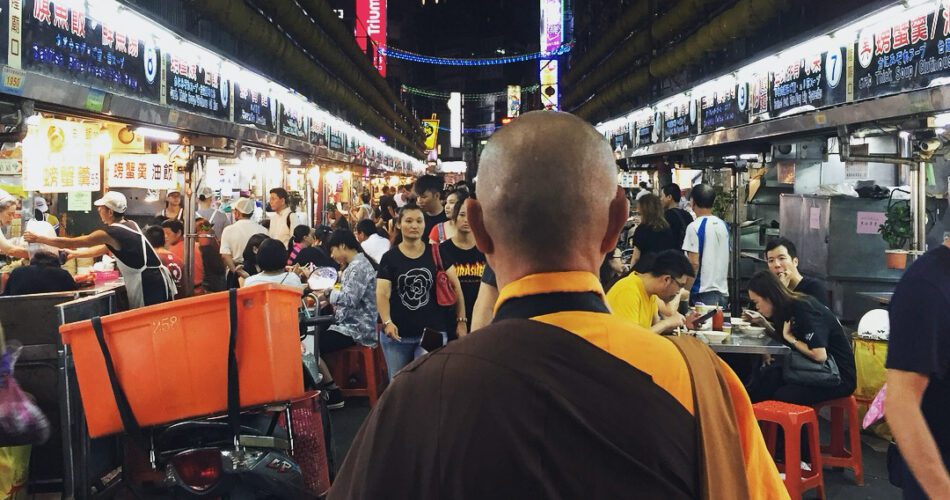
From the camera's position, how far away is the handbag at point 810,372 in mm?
6336

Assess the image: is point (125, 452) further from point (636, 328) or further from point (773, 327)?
point (773, 327)

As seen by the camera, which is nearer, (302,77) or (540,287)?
(540,287)

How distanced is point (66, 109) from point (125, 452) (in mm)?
2965

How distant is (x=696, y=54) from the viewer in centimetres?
1420

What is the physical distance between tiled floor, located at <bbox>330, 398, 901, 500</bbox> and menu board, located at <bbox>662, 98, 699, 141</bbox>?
8383 millimetres

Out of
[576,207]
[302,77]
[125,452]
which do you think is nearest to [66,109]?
[125,452]

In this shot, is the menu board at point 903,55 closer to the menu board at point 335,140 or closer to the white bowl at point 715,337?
the white bowl at point 715,337

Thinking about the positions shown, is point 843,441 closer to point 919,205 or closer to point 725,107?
point 919,205

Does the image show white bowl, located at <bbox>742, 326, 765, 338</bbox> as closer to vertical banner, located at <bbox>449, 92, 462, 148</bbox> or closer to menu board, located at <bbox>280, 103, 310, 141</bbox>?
menu board, located at <bbox>280, 103, 310, 141</bbox>

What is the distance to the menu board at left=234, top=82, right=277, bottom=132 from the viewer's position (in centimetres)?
Result: 1152

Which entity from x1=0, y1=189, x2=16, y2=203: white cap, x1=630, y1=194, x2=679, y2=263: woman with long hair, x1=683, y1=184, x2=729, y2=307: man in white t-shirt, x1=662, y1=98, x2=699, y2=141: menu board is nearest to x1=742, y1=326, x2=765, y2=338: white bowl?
x1=683, y1=184, x2=729, y2=307: man in white t-shirt

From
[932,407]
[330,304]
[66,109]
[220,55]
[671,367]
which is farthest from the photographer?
[220,55]

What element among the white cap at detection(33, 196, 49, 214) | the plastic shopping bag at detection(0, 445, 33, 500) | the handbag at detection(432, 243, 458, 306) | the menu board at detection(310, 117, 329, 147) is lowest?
the plastic shopping bag at detection(0, 445, 33, 500)

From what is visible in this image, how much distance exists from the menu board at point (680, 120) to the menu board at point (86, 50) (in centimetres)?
1011
